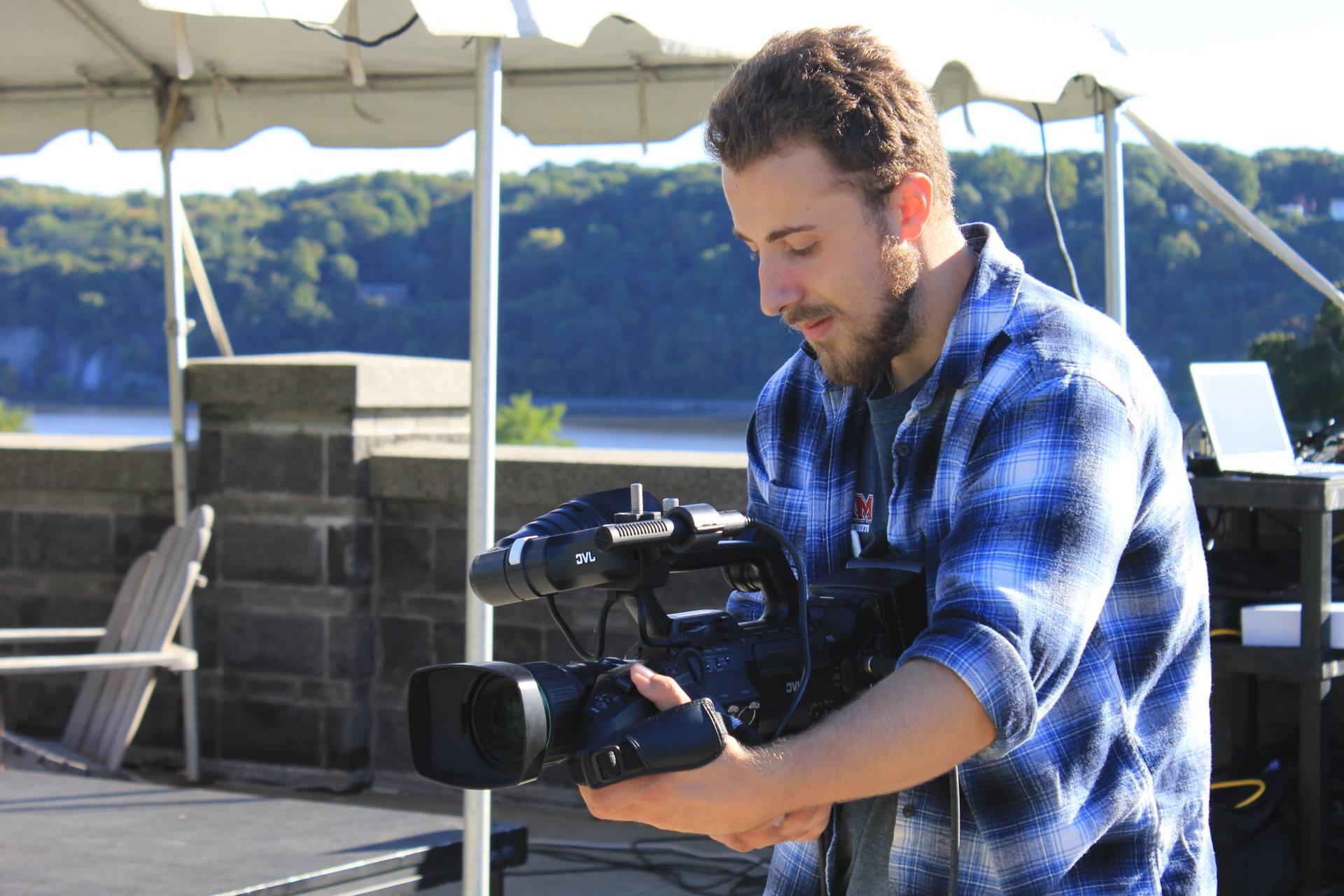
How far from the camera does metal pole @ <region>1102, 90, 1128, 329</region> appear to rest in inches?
172

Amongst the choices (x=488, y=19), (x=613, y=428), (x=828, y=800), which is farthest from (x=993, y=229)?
(x=613, y=428)

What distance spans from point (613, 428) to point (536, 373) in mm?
2717

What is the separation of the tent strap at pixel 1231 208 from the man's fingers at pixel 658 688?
11.5ft

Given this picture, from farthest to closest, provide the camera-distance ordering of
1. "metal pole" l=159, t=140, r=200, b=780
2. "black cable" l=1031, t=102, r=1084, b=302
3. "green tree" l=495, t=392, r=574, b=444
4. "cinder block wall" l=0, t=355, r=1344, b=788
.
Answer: "green tree" l=495, t=392, r=574, b=444 < "metal pole" l=159, t=140, r=200, b=780 < "cinder block wall" l=0, t=355, r=1344, b=788 < "black cable" l=1031, t=102, r=1084, b=302

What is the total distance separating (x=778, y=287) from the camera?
56.7 inches

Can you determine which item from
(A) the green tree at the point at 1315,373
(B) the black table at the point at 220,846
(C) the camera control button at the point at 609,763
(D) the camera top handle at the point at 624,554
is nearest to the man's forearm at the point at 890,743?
(C) the camera control button at the point at 609,763

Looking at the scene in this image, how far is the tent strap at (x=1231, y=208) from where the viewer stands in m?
4.17

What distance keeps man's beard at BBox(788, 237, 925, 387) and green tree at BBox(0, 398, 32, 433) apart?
24.6m

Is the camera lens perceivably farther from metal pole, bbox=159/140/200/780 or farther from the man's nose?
metal pole, bbox=159/140/200/780

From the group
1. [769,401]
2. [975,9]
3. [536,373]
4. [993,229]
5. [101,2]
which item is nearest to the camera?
[993,229]

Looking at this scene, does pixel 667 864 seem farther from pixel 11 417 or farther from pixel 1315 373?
pixel 11 417

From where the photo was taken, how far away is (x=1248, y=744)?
395cm

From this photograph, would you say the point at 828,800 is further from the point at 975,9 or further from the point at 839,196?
the point at 975,9

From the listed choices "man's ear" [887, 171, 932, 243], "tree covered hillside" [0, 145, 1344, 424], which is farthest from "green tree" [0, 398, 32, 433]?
"man's ear" [887, 171, 932, 243]
